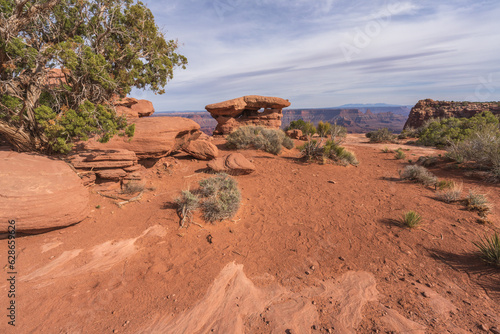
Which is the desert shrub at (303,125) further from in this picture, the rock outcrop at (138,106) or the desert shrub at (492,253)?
the desert shrub at (492,253)

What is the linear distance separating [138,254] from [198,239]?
50.3 inches

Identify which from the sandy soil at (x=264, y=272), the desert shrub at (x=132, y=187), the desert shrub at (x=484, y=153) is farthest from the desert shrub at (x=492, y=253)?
the desert shrub at (x=132, y=187)

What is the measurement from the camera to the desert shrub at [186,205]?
539cm

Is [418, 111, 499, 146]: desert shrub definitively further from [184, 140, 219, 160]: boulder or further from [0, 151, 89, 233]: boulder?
[0, 151, 89, 233]: boulder

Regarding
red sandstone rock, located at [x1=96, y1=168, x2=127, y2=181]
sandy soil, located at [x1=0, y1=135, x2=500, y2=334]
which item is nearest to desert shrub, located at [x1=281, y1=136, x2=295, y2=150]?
sandy soil, located at [x1=0, y1=135, x2=500, y2=334]

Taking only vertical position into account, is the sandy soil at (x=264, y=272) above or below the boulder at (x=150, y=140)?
below

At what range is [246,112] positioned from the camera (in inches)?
813

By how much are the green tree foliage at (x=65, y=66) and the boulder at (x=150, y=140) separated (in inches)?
41.0

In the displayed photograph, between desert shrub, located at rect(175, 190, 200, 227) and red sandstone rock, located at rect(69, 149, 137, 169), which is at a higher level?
red sandstone rock, located at rect(69, 149, 137, 169)

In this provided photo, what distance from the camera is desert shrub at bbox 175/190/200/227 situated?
212 inches

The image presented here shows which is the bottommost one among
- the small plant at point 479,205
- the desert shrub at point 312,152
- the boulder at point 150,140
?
the small plant at point 479,205

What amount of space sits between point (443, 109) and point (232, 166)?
49209 mm

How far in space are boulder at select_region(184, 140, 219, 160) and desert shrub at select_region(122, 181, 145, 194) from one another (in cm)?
296

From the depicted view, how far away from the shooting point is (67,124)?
5816 mm
